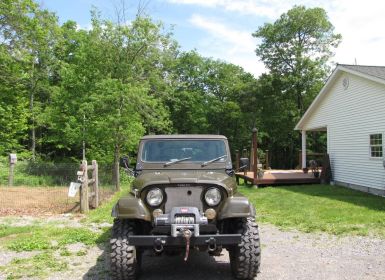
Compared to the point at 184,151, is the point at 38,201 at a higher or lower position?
lower

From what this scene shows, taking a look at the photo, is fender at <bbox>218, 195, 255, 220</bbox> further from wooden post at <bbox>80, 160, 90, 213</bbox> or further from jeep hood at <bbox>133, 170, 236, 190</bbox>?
wooden post at <bbox>80, 160, 90, 213</bbox>

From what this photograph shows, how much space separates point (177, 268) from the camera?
5.62 m

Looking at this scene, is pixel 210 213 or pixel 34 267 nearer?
pixel 210 213

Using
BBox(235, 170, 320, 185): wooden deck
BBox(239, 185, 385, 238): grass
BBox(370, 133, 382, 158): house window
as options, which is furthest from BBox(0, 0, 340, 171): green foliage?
BBox(370, 133, 382, 158): house window

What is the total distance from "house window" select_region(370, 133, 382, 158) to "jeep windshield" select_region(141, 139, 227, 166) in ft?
32.7

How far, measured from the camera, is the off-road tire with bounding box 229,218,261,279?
15.7 feet

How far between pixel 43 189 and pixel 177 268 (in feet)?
32.5

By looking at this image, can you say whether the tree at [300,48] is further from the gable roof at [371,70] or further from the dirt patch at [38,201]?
the dirt patch at [38,201]

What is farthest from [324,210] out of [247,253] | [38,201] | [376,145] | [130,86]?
[130,86]

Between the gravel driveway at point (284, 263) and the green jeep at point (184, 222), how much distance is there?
51 cm

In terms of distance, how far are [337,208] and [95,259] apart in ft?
23.6

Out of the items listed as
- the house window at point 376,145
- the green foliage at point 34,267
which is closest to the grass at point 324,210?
the house window at point 376,145

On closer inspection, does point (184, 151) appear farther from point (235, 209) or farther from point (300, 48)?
point (300, 48)

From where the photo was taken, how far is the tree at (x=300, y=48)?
34562 millimetres
